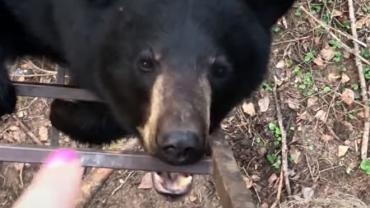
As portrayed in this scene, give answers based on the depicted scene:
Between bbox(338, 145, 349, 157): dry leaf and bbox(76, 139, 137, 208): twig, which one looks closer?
bbox(76, 139, 137, 208): twig

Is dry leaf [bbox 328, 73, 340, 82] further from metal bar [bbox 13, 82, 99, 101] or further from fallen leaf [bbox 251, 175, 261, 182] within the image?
metal bar [bbox 13, 82, 99, 101]

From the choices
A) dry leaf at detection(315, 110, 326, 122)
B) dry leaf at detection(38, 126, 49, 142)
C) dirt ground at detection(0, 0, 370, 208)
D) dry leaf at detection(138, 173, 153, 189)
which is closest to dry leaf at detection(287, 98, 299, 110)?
dirt ground at detection(0, 0, 370, 208)

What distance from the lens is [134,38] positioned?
219cm

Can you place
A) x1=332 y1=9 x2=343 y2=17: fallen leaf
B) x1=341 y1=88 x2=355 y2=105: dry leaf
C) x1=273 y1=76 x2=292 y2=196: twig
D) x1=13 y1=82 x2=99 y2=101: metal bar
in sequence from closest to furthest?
x1=13 y1=82 x2=99 y2=101: metal bar, x1=273 y1=76 x2=292 y2=196: twig, x1=341 y1=88 x2=355 y2=105: dry leaf, x1=332 y1=9 x2=343 y2=17: fallen leaf

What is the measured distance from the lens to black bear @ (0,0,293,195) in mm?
1934

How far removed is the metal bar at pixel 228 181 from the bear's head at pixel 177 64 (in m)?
0.58

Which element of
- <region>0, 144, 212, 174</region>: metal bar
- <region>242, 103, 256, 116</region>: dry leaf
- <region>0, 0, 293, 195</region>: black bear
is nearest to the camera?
<region>0, 0, 293, 195</region>: black bear

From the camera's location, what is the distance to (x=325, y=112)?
4.39 m

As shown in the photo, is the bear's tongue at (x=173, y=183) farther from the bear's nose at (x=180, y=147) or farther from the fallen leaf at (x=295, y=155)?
the fallen leaf at (x=295, y=155)

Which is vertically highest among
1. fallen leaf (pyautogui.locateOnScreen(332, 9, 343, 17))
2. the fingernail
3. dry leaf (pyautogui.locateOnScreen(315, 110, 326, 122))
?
the fingernail

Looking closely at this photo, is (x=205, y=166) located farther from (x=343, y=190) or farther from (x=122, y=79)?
(x=343, y=190)

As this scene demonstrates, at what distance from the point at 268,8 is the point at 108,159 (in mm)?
756

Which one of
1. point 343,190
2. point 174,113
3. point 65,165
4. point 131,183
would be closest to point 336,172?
point 343,190

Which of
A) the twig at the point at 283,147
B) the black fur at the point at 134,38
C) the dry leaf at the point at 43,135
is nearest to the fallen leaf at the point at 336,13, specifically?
the twig at the point at 283,147
